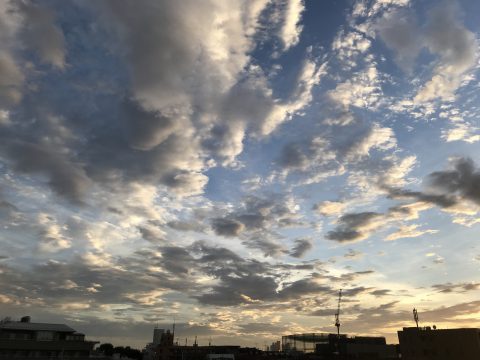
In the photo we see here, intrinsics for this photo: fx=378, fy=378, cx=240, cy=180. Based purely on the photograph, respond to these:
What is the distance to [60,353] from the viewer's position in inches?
4471

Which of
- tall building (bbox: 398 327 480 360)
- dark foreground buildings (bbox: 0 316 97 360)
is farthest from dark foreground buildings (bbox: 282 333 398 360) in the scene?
dark foreground buildings (bbox: 0 316 97 360)

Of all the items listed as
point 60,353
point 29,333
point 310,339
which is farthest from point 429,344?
point 29,333

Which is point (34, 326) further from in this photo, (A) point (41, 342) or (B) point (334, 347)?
(B) point (334, 347)

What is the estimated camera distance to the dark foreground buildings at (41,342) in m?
106

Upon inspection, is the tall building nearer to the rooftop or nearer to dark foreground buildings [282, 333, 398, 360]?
dark foreground buildings [282, 333, 398, 360]

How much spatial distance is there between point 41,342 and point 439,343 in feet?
412

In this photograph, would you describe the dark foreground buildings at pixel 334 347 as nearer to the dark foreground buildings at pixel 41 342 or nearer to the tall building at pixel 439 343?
the tall building at pixel 439 343

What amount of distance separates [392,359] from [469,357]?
1413 inches

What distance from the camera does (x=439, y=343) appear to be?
413ft

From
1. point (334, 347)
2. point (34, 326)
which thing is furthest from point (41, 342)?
point (334, 347)

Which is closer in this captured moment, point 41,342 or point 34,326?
point 41,342

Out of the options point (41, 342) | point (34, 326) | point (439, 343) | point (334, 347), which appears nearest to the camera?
point (41, 342)

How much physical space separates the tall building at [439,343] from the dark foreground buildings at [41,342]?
107302mm

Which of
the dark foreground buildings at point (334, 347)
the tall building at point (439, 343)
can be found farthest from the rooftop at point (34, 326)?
the tall building at point (439, 343)
